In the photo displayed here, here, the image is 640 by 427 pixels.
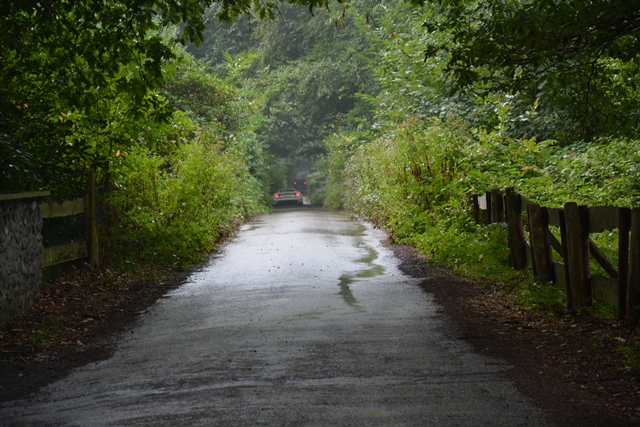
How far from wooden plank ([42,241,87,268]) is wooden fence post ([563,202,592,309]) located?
293 inches

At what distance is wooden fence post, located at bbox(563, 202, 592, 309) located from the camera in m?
8.92

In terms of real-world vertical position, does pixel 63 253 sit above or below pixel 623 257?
above

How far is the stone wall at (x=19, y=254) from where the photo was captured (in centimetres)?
978

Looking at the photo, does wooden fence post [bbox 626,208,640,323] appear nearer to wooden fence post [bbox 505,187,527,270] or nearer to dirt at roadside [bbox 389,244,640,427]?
dirt at roadside [bbox 389,244,640,427]

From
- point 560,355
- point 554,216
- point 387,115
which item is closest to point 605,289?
point 560,355

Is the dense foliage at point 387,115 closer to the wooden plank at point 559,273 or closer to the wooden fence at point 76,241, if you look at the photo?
the wooden fence at point 76,241

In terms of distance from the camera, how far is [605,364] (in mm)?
7098

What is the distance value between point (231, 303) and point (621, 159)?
32.4 feet

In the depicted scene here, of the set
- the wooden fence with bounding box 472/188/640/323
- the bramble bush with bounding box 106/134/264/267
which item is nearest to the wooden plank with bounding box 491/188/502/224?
the wooden fence with bounding box 472/188/640/323

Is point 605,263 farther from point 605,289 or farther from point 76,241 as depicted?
point 76,241

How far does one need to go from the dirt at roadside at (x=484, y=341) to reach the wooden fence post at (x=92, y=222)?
1.05 meters

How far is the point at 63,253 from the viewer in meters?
13.1

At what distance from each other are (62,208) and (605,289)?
8461 mm

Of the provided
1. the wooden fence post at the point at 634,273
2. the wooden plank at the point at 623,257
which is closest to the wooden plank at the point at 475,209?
the wooden plank at the point at 623,257
